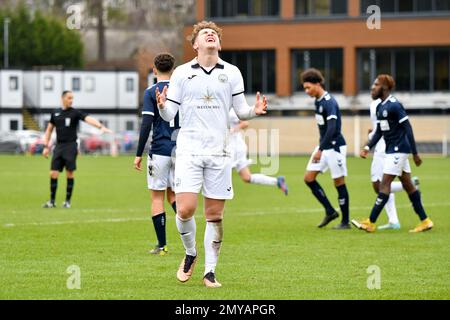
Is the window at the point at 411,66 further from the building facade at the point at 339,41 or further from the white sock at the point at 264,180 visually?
the white sock at the point at 264,180

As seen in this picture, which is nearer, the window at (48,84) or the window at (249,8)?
the window at (249,8)

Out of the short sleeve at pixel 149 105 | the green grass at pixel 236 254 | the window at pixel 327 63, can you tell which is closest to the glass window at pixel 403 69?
the window at pixel 327 63

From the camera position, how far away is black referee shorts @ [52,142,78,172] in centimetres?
2217

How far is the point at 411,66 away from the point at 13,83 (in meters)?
31.2

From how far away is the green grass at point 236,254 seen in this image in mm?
10164

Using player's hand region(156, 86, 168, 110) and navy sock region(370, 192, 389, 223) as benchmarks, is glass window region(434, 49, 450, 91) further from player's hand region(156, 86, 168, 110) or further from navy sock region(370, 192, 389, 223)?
player's hand region(156, 86, 168, 110)

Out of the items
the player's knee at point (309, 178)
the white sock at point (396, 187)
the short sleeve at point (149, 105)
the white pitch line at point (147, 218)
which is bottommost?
the white pitch line at point (147, 218)

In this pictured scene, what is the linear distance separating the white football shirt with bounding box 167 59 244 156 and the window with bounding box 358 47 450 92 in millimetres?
61862

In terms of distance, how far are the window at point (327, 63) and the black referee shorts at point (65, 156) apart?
5115 cm

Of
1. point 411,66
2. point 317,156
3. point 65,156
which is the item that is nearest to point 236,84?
point 317,156

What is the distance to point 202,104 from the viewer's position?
10453 mm

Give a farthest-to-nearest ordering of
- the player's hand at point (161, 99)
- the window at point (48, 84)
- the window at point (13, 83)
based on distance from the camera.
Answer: the window at point (48, 84) → the window at point (13, 83) → the player's hand at point (161, 99)

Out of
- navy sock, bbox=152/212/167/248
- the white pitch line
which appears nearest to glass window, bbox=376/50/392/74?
the white pitch line
